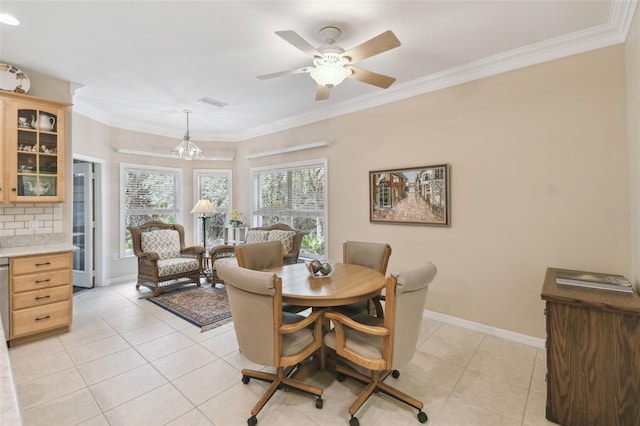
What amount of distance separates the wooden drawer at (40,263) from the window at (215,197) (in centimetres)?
293

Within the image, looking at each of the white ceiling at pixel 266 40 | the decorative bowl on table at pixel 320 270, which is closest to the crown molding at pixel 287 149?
the white ceiling at pixel 266 40

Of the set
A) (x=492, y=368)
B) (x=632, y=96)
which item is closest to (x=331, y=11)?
(x=632, y=96)

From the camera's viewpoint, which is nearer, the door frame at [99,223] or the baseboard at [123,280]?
the door frame at [99,223]

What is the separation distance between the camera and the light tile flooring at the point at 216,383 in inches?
77.2

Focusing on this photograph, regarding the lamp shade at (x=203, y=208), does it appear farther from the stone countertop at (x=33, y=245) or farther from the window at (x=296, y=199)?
the stone countertop at (x=33, y=245)

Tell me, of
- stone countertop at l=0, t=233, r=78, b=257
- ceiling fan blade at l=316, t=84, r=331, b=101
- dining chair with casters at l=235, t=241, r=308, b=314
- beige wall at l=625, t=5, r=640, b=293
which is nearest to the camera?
beige wall at l=625, t=5, r=640, b=293

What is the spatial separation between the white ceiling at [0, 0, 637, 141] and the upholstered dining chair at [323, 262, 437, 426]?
79.0 inches

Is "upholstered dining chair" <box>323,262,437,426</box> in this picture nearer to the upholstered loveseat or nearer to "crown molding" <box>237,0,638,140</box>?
"crown molding" <box>237,0,638,140</box>

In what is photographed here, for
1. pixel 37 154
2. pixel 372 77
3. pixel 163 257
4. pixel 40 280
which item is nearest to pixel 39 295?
pixel 40 280

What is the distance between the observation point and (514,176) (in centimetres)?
295

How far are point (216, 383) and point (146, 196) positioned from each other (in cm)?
436

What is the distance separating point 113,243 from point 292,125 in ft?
12.0

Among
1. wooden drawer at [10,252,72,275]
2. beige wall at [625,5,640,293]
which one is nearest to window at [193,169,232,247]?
wooden drawer at [10,252,72,275]

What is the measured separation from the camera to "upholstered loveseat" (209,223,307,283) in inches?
180
